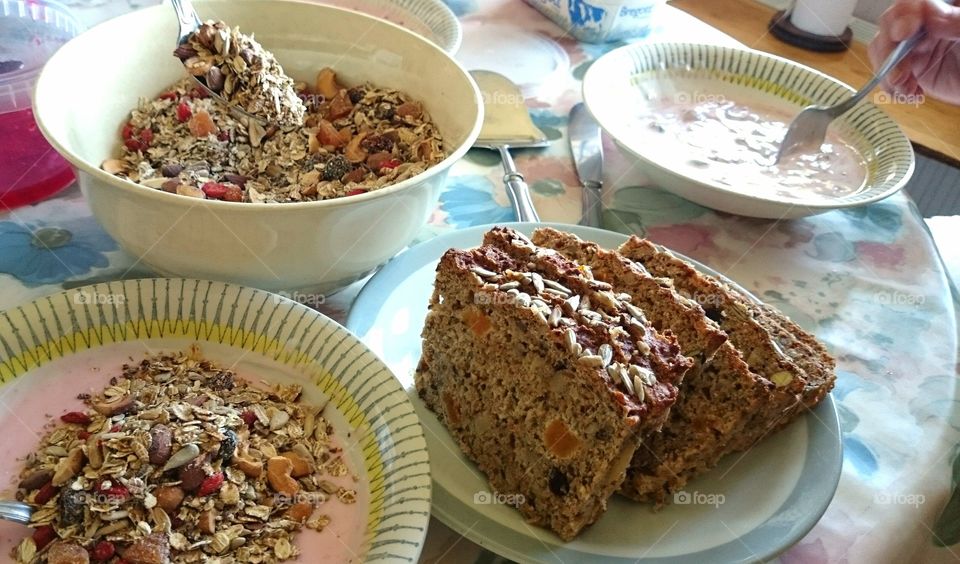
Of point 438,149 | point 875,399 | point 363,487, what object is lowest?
point 875,399

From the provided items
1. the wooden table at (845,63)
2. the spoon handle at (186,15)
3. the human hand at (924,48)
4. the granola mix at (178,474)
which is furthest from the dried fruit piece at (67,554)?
the wooden table at (845,63)

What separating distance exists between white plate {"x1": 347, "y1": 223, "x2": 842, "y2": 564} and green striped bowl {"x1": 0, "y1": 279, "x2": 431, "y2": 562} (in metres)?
0.08

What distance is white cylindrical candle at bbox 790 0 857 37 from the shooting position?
3262 millimetres

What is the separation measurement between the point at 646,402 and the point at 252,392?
48cm

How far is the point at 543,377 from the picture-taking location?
0.89 meters

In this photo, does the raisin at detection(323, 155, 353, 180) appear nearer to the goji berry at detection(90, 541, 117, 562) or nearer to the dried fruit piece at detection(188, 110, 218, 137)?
the dried fruit piece at detection(188, 110, 218, 137)

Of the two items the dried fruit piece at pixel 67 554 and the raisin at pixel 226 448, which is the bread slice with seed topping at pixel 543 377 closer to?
the raisin at pixel 226 448

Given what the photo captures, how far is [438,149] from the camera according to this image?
1.24 m

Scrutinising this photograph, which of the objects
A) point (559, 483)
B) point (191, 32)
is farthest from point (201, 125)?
point (559, 483)

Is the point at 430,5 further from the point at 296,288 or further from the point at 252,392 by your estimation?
the point at 252,392

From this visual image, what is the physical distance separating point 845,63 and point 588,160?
233cm

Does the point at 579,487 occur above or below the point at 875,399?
above

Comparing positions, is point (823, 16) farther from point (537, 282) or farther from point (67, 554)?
point (67, 554)

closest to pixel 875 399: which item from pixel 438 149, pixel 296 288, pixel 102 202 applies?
pixel 438 149
